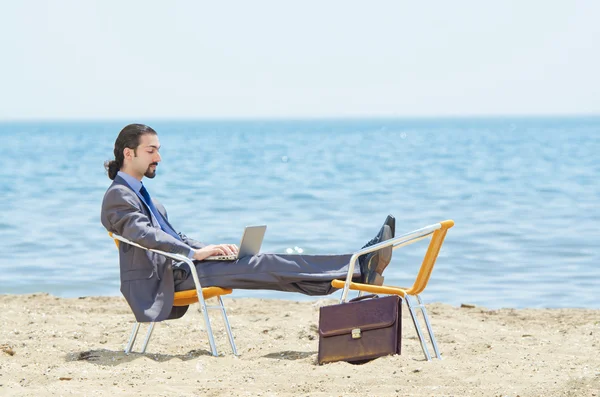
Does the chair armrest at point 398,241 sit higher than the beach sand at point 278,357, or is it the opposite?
the chair armrest at point 398,241

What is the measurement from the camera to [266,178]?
1002 inches

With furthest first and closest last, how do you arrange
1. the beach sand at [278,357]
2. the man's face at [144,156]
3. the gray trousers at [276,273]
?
the man's face at [144,156]
the gray trousers at [276,273]
the beach sand at [278,357]

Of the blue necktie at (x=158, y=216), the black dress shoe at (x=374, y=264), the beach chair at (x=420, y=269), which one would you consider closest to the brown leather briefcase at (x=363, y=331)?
the beach chair at (x=420, y=269)

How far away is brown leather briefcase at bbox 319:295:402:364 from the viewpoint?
475 cm

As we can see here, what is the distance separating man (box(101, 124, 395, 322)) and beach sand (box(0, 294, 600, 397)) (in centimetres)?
36

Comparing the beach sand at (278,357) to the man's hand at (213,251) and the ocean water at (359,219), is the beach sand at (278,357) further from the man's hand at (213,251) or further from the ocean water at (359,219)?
the ocean water at (359,219)

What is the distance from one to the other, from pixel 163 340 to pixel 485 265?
4947 mm

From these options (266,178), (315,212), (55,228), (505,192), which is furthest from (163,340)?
(266,178)

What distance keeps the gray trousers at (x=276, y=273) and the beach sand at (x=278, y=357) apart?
38cm

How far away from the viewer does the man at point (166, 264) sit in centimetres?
497

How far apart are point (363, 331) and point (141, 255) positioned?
1.23 meters

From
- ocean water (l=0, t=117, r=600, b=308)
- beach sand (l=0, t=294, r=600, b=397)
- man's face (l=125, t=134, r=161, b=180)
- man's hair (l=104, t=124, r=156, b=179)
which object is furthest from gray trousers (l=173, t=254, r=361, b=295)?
ocean water (l=0, t=117, r=600, b=308)

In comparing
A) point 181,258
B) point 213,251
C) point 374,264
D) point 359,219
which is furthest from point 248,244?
point 359,219

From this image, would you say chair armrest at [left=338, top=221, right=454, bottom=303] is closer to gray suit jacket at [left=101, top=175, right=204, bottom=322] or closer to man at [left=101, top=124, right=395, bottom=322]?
man at [left=101, top=124, right=395, bottom=322]
